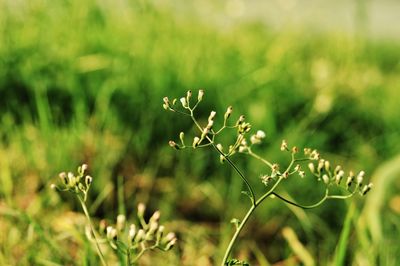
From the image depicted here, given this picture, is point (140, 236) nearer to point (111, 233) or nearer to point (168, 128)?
point (111, 233)

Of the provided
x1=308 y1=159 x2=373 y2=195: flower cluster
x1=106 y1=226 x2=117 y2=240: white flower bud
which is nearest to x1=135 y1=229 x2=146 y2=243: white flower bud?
x1=106 y1=226 x2=117 y2=240: white flower bud

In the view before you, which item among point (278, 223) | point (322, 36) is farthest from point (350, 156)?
point (322, 36)

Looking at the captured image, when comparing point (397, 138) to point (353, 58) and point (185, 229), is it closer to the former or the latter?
point (353, 58)

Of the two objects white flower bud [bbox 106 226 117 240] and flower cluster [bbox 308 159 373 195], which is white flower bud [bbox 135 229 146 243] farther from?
flower cluster [bbox 308 159 373 195]

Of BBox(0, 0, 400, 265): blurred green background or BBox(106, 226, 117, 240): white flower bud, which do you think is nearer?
BBox(106, 226, 117, 240): white flower bud

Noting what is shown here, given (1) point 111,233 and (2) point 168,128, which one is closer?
(1) point 111,233

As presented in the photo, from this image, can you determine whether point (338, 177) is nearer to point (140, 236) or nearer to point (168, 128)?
point (140, 236)

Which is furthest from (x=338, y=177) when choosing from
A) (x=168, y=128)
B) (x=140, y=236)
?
(x=168, y=128)

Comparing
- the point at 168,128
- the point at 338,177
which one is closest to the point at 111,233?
the point at 338,177

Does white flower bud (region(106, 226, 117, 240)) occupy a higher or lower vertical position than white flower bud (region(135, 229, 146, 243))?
higher

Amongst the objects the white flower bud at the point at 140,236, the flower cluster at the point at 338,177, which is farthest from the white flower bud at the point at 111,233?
the flower cluster at the point at 338,177
